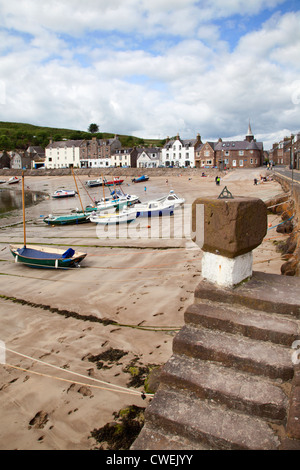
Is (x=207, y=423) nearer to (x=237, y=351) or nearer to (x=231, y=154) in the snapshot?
(x=237, y=351)

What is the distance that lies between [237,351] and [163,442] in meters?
1.07

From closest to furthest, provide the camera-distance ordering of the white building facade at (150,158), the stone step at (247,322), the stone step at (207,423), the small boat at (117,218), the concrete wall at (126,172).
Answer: the stone step at (207,423)
the stone step at (247,322)
the small boat at (117,218)
the concrete wall at (126,172)
the white building facade at (150,158)

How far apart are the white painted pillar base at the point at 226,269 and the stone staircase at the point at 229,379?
0.58 ft

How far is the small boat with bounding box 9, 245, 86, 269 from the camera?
1388 cm

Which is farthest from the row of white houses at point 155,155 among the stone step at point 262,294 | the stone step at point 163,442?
the stone step at point 163,442

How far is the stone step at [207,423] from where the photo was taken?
2.48 m

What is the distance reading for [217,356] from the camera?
3.12 meters

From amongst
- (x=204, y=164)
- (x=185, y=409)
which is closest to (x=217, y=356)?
(x=185, y=409)

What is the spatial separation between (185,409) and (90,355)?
13.5ft

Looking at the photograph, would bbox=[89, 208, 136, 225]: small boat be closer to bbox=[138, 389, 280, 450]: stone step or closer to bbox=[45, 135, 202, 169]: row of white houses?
bbox=[138, 389, 280, 450]: stone step

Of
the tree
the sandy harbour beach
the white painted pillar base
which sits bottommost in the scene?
the sandy harbour beach

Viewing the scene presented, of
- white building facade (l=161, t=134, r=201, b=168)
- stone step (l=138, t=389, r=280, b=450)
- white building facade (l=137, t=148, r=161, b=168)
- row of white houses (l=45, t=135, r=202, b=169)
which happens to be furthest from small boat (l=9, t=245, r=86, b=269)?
white building facade (l=137, t=148, r=161, b=168)

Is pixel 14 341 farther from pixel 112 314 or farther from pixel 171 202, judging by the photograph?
pixel 171 202

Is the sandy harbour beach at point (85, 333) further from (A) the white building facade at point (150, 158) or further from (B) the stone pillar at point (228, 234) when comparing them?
(A) the white building facade at point (150, 158)
